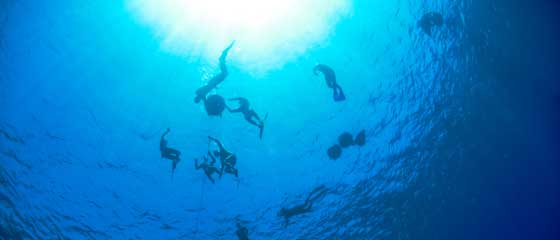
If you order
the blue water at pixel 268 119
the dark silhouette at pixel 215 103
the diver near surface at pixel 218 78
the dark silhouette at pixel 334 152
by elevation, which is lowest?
the diver near surface at pixel 218 78

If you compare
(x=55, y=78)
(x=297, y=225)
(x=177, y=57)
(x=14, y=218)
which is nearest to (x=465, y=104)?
(x=297, y=225)

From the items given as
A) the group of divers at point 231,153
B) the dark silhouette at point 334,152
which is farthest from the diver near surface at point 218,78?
the dark silhouette at point 334,152

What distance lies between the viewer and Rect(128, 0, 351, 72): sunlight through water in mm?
11531

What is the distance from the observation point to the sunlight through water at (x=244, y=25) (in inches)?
454

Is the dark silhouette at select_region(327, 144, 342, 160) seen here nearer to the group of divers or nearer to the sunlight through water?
the group of divers

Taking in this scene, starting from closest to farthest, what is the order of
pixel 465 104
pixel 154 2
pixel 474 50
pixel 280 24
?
pixel 154 2 → pixel 280 24 → pixel 474 50 → pixel 465 104

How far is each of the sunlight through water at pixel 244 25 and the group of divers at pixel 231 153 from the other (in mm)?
1523

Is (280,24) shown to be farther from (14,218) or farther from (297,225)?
(14,218)

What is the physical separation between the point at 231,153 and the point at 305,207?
23.5ft

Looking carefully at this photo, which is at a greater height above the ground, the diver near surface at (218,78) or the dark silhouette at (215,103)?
the dark silhouette at (215,103)

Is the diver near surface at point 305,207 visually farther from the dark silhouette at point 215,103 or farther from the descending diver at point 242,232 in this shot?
the dark silhouette at point 215,103

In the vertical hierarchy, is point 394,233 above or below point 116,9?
below

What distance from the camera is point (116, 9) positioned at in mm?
11117

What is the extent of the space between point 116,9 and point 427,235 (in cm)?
2082
